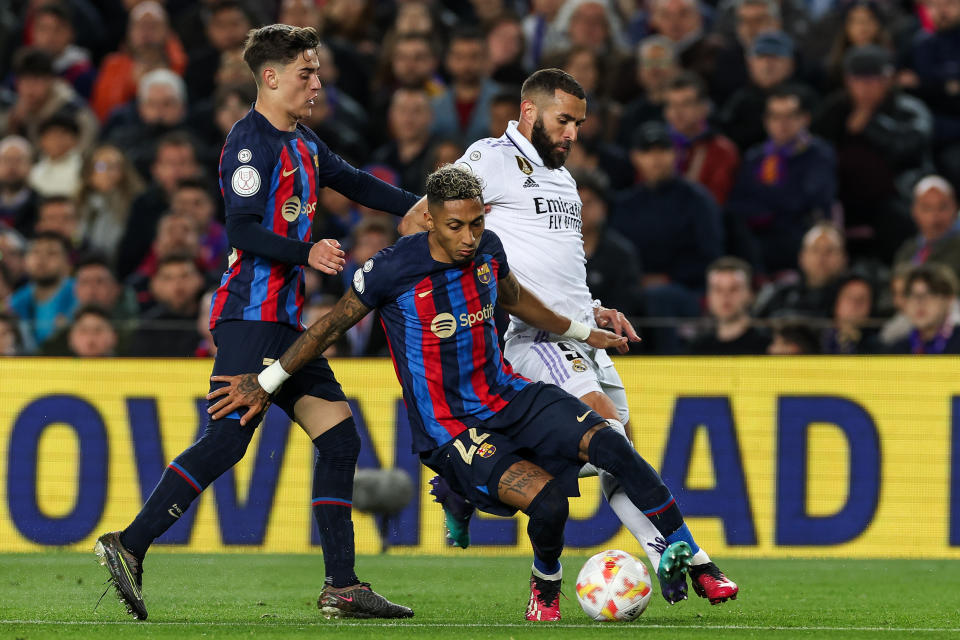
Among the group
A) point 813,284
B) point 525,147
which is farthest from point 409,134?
point 525,147

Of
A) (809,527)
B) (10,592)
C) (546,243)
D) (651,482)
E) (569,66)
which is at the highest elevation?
(569,66)

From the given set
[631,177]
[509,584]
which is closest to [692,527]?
[509,584]

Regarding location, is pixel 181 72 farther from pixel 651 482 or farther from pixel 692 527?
pixel 651 482

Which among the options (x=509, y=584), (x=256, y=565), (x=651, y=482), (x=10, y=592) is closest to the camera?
(x=651, y=482)

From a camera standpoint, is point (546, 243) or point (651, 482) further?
point (546, 243)

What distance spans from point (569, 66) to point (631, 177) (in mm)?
1136

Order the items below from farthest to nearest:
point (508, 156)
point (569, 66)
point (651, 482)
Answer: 1. point (569, 66)
2. point (508, 156)
3. point (651, 482)

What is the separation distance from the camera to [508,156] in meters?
7.16

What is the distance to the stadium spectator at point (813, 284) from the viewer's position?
38.3ft

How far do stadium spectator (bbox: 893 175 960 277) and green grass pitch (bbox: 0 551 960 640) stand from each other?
2.89 meters

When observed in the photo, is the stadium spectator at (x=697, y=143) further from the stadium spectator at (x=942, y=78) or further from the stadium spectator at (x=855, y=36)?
the stadium spectator at (x=942, y=78)

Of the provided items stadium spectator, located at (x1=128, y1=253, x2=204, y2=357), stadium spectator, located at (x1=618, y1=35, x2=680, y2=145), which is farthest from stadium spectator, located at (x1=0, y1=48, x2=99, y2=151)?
Result: stadium spectator, located at (x1=618, y1=35, x2=680, y2=145)

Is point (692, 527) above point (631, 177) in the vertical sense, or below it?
below

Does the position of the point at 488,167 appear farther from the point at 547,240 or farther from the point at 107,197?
the point at 107,197
